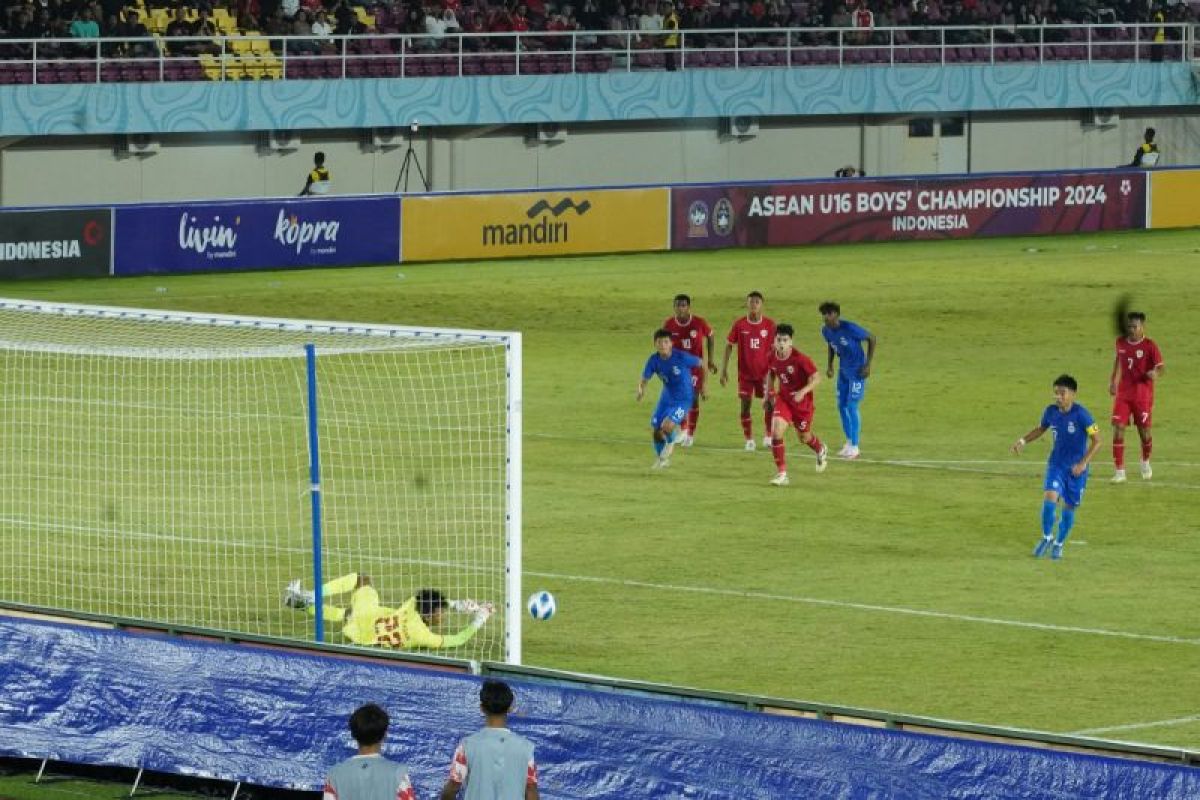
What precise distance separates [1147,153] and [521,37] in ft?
57.3

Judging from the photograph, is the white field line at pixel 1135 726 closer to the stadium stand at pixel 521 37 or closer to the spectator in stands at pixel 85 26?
the stadium stand at pixel 521 37

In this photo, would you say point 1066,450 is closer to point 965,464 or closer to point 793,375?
point 793,375

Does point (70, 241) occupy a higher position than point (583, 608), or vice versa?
point (70, 241)

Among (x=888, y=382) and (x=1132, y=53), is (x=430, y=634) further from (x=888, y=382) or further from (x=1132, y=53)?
(x=1132, y=53)

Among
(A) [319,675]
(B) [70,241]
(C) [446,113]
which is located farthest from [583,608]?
(C) [446,113]

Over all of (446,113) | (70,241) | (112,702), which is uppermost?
(446,113)

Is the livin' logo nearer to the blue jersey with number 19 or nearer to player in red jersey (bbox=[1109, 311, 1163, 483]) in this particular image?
player in red jersey (bbox=[1109, 311, 1163, 483])

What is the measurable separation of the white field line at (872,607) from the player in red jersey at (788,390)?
5.24m

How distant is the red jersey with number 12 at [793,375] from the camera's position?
27.4 m

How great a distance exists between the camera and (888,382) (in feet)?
117

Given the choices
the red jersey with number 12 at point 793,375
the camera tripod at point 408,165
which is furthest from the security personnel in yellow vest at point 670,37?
the red jersey with number 12 at point 793,375

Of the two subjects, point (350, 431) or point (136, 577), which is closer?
point (136, 577)

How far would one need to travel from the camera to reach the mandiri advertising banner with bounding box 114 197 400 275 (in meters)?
45.5

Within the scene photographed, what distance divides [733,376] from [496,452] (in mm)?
8765
